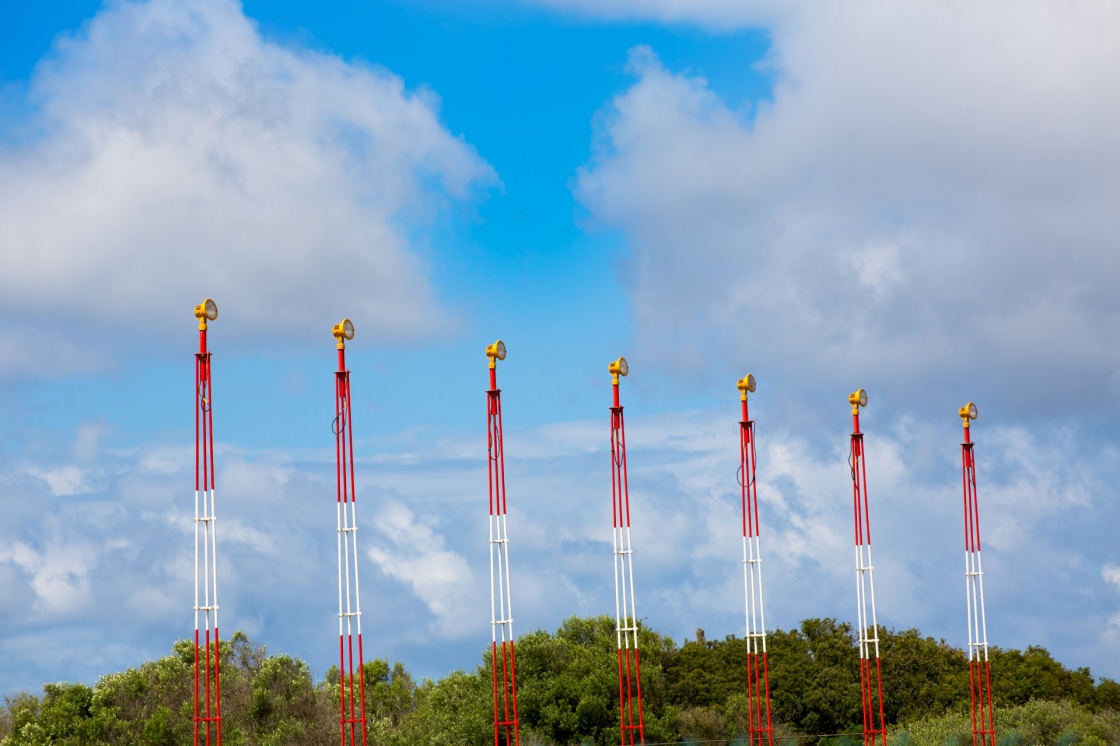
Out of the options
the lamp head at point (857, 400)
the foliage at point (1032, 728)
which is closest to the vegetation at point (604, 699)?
the foliage at point (1032, 728)

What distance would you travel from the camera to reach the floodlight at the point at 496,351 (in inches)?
1226

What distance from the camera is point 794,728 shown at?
53.4m

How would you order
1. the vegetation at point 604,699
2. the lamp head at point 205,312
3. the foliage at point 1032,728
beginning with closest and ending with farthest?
the lamp head at point 205,312, the foliage at point 1032,728, the vegetation at point 604,699

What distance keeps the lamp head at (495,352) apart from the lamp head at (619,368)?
2.83m

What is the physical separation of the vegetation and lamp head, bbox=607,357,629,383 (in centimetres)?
1617

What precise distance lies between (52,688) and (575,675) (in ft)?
58.9

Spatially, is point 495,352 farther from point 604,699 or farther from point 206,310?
point 604,699

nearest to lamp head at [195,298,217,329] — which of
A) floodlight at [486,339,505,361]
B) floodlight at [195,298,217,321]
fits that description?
floodlight at [195,298,217,321]

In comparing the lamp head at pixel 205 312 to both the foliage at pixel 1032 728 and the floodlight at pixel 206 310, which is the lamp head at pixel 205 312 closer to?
the floodlight at pixel 206 310

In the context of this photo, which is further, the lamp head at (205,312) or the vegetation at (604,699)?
the vegetation at (604,699)

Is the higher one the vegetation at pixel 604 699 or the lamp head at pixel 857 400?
the lamp head at pixel 857 400

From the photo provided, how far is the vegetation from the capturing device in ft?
154

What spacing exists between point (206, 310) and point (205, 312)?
1.7 inches

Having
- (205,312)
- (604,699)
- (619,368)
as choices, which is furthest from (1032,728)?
(205,312)
